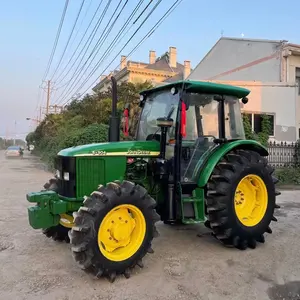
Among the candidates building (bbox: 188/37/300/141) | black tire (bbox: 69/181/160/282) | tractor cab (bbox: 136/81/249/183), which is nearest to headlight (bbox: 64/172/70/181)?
black tire (bbox: 69/181/160/282)

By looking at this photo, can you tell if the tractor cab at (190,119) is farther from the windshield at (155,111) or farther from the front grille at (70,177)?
the front grille at (70,177)

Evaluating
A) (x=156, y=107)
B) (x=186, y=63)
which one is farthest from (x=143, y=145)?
(x=186, y=63)

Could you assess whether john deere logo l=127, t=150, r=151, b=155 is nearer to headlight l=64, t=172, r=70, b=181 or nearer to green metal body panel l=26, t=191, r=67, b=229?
headlight l=64, t=172, r=70, b=181

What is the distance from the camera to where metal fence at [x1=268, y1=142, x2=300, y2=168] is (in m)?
15.8

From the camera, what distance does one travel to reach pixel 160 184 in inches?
202

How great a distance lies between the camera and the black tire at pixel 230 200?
16.2ft

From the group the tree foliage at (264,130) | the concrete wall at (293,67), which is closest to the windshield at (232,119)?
the tree foliage at (264,130)

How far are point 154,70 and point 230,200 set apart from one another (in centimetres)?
3372

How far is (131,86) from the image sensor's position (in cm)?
1714

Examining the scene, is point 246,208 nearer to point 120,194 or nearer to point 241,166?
point 241,166

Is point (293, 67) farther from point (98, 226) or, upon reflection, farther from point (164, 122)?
point (98, 226)

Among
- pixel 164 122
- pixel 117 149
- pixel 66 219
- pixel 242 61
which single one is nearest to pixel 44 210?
pixel 66 219

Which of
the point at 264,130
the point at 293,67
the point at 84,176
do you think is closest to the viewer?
the point at 84,176

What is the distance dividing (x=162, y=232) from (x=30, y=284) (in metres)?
2.67
